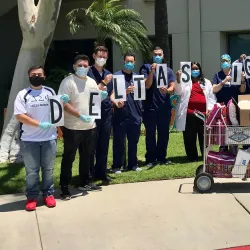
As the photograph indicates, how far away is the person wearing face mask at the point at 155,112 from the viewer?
834 cm

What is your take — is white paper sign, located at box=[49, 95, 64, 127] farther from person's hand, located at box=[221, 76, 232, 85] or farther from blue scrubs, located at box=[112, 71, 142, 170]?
person's hand, located at box=[221, 76, 232, 85]

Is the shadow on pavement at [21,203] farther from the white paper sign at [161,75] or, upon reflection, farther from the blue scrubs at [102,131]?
the white paper sign at [161,75]

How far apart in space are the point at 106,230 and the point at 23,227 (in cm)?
100

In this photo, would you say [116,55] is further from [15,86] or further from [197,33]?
[15,86]

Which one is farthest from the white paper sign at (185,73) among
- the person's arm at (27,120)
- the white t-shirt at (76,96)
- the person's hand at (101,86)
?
the person's arm at (27,120)

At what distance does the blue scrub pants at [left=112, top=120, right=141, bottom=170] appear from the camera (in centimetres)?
800

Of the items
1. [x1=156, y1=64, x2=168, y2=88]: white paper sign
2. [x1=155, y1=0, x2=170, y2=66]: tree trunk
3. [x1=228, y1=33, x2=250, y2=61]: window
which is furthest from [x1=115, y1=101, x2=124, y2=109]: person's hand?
[x1=228, y1=33, x2=250, y2=61]: window

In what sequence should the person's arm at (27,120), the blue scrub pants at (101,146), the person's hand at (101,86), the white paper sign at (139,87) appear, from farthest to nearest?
1. the white paper sign at (139,87)
2. the blue scrub pants at (101,146)
3. the person's hand at (101,86)
4. the person's arm at (27,120)

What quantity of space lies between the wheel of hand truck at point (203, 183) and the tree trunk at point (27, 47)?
4007mm

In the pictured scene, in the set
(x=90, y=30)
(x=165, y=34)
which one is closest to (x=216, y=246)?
(x=165, y=34)

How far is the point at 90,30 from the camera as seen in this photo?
1988 centimetres

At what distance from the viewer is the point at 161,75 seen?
8.04 meters

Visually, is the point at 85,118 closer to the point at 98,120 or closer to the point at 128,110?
the point at 98,120

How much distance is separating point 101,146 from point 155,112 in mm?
1474
